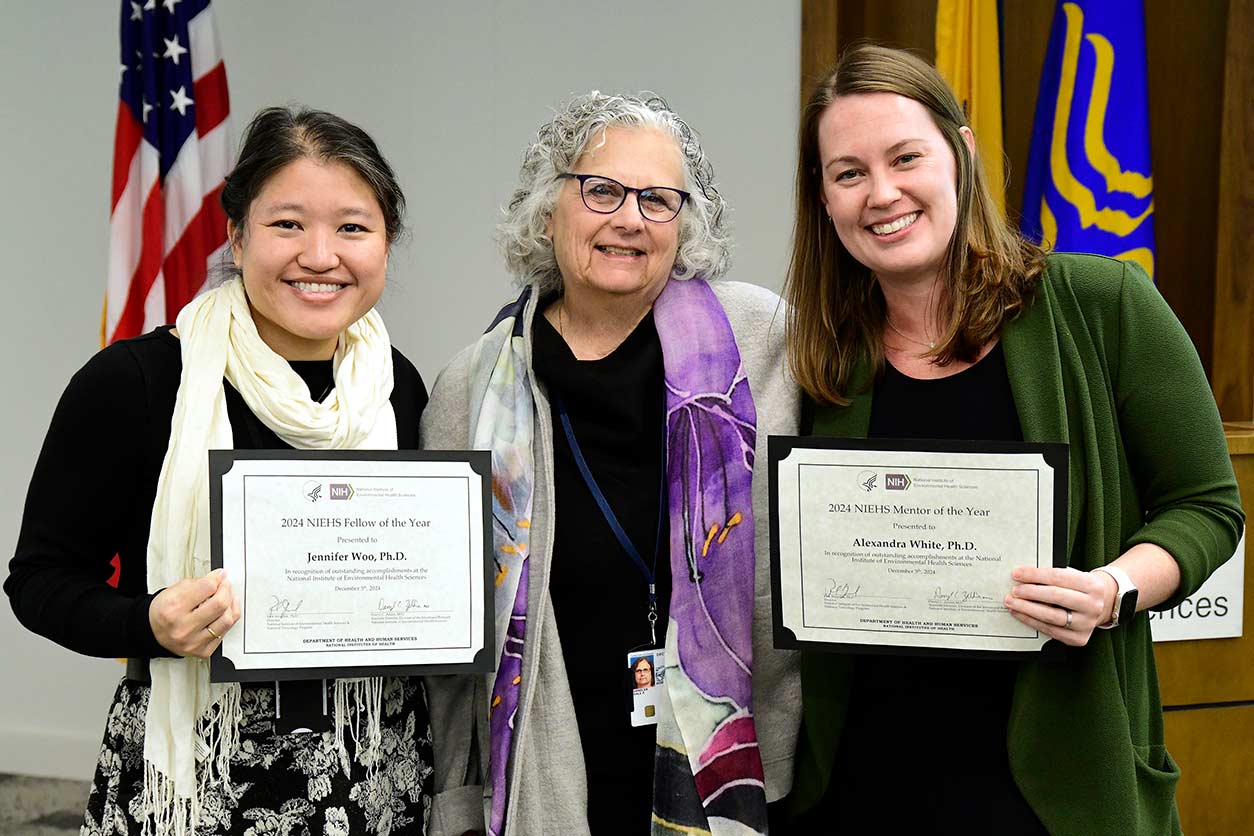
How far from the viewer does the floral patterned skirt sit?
1.69 meters

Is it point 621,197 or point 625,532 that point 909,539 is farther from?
point 621,197

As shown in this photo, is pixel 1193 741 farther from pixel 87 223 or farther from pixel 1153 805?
pixel 87 223

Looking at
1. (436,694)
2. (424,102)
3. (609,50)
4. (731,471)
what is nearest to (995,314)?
(731,471)

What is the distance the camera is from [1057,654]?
155 cm

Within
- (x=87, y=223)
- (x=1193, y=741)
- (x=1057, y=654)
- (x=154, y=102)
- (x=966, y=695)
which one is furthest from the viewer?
(x=87, y=223)

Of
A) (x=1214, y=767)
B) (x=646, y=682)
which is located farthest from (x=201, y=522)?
(x=1214, y=767)

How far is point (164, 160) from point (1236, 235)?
3.16 metres

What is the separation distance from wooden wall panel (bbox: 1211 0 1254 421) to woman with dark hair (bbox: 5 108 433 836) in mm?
2398

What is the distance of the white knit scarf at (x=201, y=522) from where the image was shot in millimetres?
1671

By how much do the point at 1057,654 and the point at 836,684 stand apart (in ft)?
1.13

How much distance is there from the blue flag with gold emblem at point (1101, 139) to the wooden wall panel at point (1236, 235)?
0.19 meters

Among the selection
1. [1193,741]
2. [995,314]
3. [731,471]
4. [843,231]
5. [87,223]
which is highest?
[87,223]

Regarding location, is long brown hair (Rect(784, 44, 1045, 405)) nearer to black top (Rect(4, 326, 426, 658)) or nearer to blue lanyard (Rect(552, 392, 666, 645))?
blue lanyard (Rect(552, 392, 666, 645))
